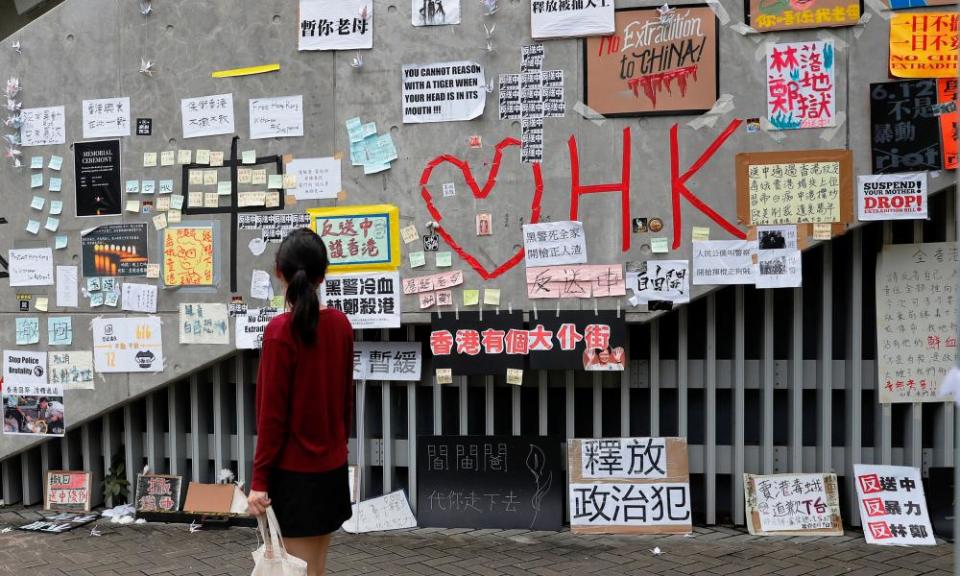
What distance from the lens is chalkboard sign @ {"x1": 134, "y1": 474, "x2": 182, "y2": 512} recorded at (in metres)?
6.15

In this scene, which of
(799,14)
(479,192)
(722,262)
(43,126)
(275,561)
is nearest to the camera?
(275,561)

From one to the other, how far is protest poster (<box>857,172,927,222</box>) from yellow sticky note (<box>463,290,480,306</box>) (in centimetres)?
244

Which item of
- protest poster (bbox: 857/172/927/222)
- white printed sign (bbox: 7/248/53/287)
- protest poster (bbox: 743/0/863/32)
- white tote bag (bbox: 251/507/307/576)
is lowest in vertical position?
white tote bag (bbox: 251/507/307/576)

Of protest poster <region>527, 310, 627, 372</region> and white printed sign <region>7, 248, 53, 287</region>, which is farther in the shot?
white printed sign <region>7, 248, 53, 287</region>

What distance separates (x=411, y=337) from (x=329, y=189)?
3.86ft

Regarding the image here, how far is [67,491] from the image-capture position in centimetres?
643

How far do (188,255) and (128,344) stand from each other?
0.81 m

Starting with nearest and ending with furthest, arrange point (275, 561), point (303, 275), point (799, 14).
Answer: point (275, 561) < point (303, 275) < point (799, 14)

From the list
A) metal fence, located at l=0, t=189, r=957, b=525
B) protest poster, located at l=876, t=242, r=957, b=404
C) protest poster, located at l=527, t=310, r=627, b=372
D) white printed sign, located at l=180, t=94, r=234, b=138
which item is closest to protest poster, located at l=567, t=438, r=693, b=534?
metal fence, located at l=0, t=189, r=957, b=525

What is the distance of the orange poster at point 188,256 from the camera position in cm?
597

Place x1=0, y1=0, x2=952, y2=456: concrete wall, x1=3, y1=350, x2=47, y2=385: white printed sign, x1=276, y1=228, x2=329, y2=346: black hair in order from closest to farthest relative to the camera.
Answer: x1=276, y1=228, x2=329, y2=346: black hair → x1=0, y1=0, x2=952, y2=456: concrete wall → x1=3, y1=350, x2=47, y2=385: white printed sign

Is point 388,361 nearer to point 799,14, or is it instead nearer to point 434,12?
point 434,12

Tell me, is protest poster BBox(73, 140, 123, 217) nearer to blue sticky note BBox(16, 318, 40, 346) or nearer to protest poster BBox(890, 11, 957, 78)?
blue sticky note BBox(16, 318, 40, 346)

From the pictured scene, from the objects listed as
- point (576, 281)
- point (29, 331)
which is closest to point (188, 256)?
point (29, 331)
